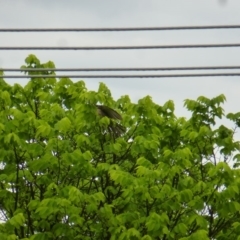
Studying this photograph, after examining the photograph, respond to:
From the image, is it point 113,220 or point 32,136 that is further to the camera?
point 32,136

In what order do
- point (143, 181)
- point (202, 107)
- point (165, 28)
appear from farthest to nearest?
point (202, 107)
point (143, 181)
point (165, 28)

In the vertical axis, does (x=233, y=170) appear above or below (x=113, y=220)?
above

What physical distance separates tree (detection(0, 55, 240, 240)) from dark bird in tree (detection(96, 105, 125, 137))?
105 mm

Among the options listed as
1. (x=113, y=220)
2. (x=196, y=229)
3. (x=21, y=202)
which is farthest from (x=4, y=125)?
(x=196, y=229)

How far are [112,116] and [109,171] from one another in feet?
3.00

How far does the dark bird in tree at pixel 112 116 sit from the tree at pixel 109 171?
0.34 feet

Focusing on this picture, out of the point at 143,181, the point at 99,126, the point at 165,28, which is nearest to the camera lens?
the point at 165,28

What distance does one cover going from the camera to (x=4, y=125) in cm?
1285

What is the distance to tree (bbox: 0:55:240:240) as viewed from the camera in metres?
12.4

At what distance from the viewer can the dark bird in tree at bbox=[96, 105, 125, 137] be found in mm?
12523

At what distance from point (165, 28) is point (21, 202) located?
6.85 m

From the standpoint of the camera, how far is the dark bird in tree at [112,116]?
12523 mm

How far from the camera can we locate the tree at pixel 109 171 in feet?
40.5

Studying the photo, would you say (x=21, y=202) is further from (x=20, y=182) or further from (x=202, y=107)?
(x=202, y=107)
